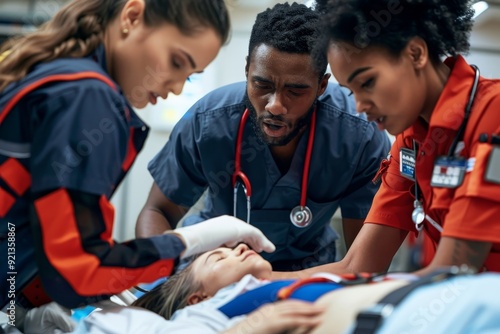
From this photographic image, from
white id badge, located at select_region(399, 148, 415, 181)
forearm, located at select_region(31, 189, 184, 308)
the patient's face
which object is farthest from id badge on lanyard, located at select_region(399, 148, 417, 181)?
forearm, located at select_region(31, 189, 184, 308)

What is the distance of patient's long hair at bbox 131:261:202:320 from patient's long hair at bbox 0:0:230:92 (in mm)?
654

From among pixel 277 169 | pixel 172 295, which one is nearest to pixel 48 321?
pixel 172 295

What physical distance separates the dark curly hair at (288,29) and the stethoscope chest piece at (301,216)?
1.39 feet

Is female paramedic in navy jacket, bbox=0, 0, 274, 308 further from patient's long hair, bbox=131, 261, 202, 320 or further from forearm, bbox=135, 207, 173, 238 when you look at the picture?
forearm, bbox=135, 207, 173, 238

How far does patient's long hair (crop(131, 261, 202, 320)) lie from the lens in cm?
167

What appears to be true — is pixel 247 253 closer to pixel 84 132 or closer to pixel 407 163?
pixel 407 163

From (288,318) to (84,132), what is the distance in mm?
488

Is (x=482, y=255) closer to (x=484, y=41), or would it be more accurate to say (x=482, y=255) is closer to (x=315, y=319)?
(x=315, y=319)

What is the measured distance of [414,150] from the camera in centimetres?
157

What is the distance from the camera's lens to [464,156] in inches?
54.5

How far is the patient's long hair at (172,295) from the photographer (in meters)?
1.67

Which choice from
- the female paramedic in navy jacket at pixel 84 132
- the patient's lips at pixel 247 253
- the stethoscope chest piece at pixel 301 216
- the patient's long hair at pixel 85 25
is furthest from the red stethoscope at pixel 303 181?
the patient's long hair at pixel 85 25

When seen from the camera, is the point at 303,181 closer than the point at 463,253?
No

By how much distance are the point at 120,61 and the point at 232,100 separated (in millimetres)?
870
